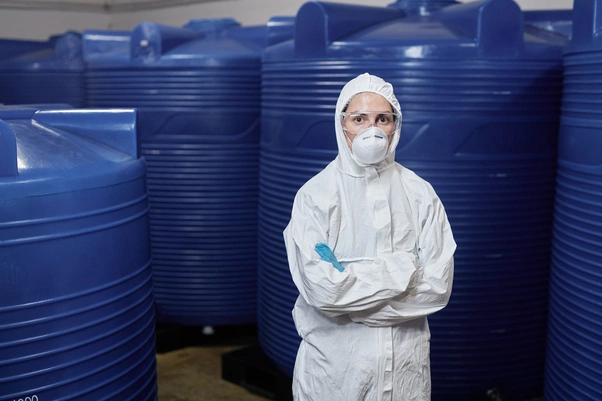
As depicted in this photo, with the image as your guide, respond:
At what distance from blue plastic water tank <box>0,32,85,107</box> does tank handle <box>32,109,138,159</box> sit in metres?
2.72

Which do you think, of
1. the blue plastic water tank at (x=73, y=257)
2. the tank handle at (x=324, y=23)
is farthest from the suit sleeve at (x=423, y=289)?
the tank handle at (x=324, y=23)

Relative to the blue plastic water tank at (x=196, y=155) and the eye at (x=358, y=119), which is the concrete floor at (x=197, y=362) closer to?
the blue plastic water tank at (x=196, y=155)

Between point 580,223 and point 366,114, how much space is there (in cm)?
100

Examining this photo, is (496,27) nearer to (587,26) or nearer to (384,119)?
(587,26)

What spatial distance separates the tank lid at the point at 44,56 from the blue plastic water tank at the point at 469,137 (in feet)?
7.86

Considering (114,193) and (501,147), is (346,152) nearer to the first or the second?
(114,193)

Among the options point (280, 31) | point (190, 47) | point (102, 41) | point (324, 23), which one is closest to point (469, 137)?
point (324, 23)

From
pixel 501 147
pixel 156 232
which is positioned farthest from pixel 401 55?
pixel 156 232

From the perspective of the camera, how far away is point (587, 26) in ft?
8.86

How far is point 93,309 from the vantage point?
8.07ft

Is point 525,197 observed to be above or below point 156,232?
above

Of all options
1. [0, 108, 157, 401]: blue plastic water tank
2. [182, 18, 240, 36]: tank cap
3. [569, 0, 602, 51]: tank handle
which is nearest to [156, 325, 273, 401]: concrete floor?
[0, 108, 157, 401]: blue plastic water tank

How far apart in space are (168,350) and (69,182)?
93.1 inches

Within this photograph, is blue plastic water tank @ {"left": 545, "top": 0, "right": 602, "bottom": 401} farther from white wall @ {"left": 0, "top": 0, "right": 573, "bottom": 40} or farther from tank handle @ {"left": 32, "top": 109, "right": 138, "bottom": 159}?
white wall @ {"left": 0, "top": 0, "right": 573, "bottom": 40}
